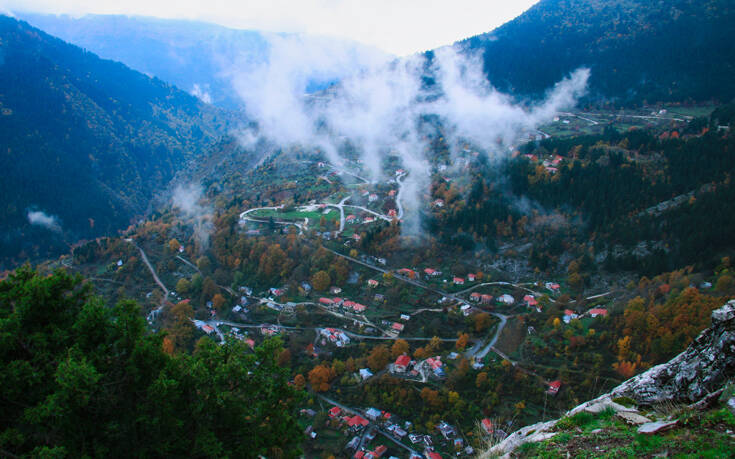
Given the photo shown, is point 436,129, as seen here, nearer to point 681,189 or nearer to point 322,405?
point 681,189

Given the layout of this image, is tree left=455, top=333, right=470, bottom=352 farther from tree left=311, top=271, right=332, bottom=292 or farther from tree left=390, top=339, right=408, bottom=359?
tree left=311, top=271, right=332, bottom=292

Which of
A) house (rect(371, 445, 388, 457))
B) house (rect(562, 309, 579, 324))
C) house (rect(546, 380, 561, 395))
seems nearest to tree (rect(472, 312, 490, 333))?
house (rect(562, 309, 579, 324))

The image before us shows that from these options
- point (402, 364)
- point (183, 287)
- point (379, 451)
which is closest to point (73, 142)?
point (183, 287)

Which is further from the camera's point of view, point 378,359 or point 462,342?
point 462,342

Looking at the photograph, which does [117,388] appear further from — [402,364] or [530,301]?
[530,301]

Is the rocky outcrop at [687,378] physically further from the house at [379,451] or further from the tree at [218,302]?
the tree at [218,302]

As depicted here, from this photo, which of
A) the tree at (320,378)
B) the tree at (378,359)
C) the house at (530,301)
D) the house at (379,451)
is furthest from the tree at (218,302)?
the house at (530,301)
